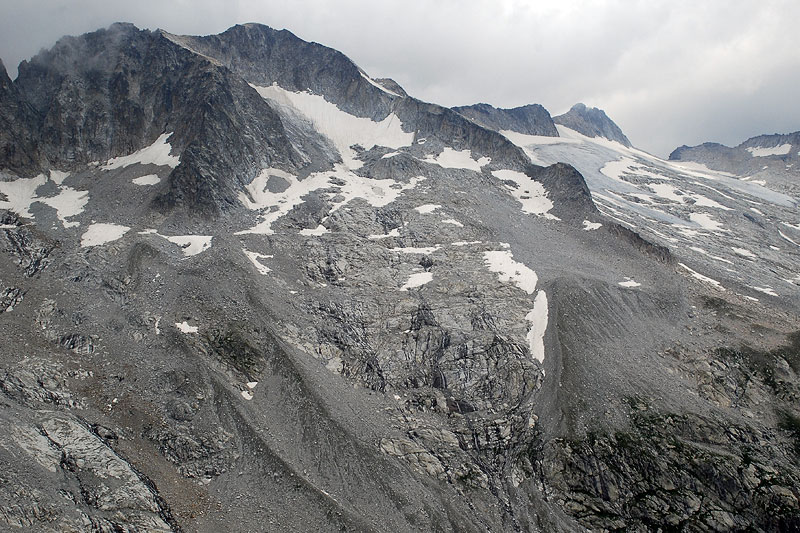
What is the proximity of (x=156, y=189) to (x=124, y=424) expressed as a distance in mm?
38201

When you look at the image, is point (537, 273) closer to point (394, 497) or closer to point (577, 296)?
point (577, 296)

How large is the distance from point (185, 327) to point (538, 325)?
1218 inches

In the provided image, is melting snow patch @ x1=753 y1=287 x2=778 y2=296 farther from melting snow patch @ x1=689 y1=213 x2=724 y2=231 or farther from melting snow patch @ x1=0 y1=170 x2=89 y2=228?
melting snow patch @ x1=0 y1=170 x2=89 y2=228

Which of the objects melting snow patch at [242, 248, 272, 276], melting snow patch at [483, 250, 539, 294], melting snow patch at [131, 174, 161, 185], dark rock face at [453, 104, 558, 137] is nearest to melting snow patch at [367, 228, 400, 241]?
melting snow patch at [483, 250, 539, 294]

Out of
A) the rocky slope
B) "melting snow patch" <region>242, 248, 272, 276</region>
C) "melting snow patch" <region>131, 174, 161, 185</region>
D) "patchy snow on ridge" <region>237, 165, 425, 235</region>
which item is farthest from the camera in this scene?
the rocky slope

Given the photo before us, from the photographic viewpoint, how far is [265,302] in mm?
41969

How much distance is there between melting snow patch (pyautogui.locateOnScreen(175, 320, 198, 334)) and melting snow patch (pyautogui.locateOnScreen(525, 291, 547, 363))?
28.7 metres

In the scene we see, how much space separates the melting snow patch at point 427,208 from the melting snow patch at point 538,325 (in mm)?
21899

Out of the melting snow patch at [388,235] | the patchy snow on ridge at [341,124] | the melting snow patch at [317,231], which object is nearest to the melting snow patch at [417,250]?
the melting snow patch at [388,235]

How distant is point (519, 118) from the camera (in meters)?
160

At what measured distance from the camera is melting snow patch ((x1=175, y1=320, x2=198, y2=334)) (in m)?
37.8

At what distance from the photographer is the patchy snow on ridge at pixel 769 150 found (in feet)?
532

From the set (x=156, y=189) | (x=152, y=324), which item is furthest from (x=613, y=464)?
(x=156, y=189)

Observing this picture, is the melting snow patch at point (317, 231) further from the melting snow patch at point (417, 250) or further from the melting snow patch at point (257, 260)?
the melting snow patch at point (417, 250)
